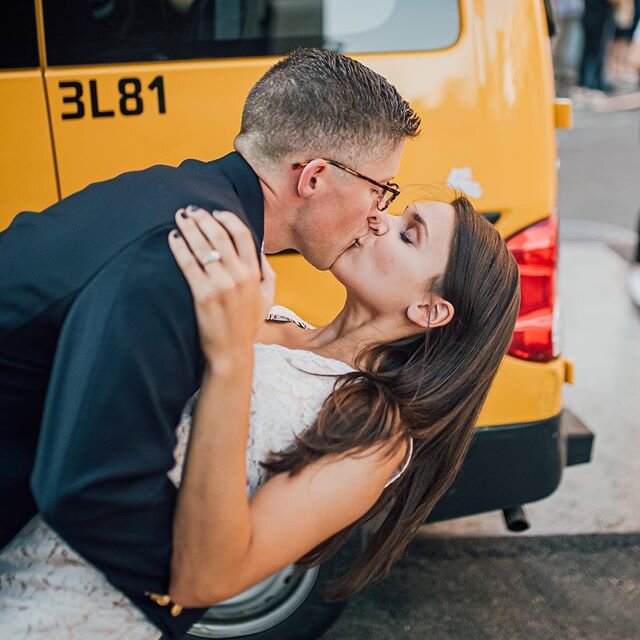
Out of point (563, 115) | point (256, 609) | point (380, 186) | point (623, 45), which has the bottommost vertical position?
point (256, 609)

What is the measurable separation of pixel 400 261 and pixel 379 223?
0.13 m

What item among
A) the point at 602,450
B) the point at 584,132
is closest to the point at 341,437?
the point at 602,450

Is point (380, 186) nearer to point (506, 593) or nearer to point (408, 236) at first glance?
point (408, 236)

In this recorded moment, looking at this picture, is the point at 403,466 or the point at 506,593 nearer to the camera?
the point at 403,466

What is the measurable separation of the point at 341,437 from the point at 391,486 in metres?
0.34

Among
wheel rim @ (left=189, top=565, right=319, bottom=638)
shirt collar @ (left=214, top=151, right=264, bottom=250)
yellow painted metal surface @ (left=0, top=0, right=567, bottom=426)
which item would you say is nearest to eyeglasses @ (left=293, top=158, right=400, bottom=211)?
shirt collar @ (left=214, top=151, right=264, bottom=250)

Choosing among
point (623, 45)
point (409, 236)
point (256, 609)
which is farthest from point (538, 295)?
point (623, 45)

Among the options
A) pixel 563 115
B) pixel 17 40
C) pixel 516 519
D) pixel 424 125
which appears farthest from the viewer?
pixel 563 115

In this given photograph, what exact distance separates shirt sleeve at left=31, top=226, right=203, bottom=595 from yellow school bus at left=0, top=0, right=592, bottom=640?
4.40ft

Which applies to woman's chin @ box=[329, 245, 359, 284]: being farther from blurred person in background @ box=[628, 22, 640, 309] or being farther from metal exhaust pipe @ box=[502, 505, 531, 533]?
blurred person in background @ box=[628, 22, 640, 309]

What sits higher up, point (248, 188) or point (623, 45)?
point (248, 188)

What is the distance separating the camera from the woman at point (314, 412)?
138 centimetres

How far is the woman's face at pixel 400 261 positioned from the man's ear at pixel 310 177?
1.18 feet

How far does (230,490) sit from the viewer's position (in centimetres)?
141
